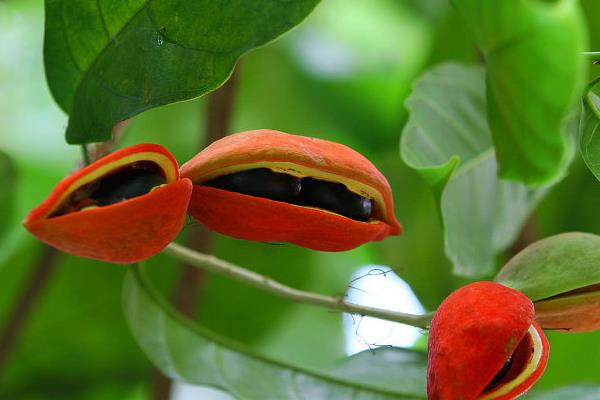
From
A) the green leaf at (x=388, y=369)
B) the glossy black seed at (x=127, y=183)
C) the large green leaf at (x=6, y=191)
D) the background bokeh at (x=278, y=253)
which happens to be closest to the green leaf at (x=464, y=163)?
the green leaf at (x=388, y=369)

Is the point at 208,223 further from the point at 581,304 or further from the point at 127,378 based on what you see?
the point at 127,378

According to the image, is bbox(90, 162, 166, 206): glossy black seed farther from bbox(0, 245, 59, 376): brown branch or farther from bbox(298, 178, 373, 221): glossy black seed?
bbox(0, 245, 59, 376): brown branch

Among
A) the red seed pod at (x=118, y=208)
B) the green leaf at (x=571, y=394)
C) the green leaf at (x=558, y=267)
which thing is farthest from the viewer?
the green leaf at (x=571, y=394)

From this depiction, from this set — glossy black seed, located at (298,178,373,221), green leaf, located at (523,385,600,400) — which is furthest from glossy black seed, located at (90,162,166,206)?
green leaf, located at (523,385,600,400)

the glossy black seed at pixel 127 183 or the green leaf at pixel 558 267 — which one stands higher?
the glossy black seed at pixel 127 183

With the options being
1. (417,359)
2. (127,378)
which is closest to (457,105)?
(417,359)

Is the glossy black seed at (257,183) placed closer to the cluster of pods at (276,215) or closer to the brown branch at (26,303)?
the cluster of pods at (276,215)
